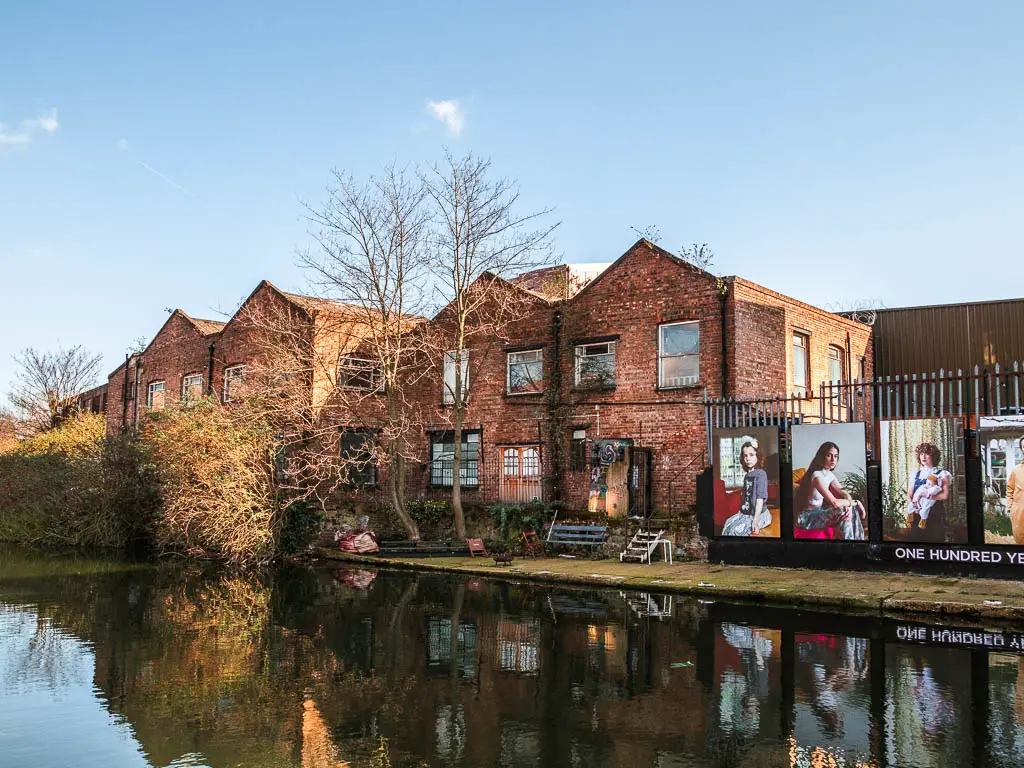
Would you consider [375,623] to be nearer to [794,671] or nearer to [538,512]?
[794,671]

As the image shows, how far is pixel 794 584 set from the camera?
13.8m

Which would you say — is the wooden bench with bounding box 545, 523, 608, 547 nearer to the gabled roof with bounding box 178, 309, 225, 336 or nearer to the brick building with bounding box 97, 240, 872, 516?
the brick building with bounding box 97, 240, 872, 516

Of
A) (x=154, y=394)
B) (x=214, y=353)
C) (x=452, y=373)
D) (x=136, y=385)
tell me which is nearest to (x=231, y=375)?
(x=214, y=353)

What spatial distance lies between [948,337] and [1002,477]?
12.6 m

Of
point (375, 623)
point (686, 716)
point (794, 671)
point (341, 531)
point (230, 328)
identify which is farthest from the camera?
point (230, 328)

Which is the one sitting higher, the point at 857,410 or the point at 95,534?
the point at 857,410

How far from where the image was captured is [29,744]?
616 centimetres

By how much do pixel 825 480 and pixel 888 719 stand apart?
9664mm

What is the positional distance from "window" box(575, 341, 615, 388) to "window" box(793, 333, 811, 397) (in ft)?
15.1

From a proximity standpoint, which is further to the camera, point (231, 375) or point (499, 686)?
point (231, 375)

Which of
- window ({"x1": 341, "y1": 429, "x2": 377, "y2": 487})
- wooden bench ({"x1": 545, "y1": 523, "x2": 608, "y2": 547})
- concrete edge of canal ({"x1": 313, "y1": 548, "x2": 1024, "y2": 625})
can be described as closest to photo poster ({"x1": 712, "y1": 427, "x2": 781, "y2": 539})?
concrete edge of canal ({"x1": 313, "y1": 548, "x2": 1024, "y2": 625})

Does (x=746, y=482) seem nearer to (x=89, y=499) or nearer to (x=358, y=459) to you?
(x=358, y=459)

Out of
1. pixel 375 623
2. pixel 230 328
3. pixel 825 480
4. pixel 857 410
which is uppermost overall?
pixel 230 328

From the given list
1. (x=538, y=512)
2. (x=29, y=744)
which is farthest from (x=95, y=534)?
(x=29, y=744)
